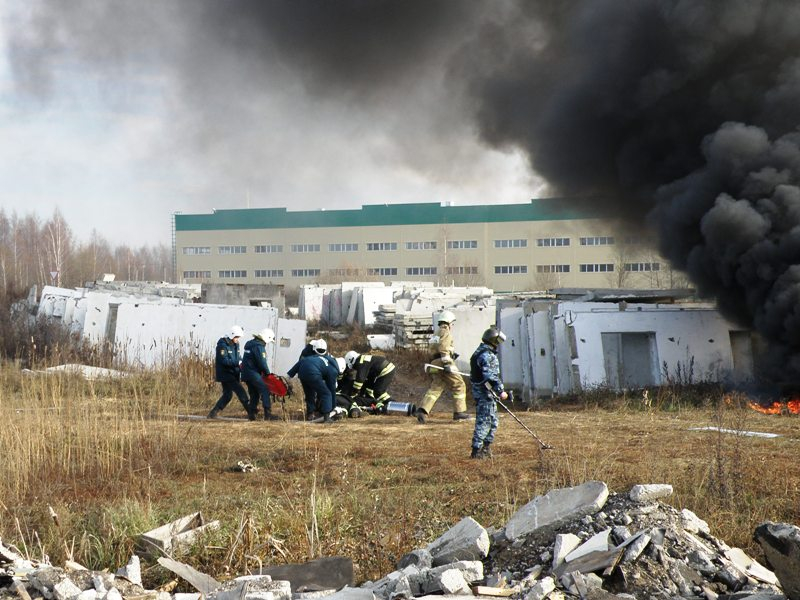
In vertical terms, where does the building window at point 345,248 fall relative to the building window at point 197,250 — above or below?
below

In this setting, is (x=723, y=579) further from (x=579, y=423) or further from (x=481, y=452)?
(x=579, y=423)

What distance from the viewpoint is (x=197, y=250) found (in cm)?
5934

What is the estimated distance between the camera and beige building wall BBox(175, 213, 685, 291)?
52.4 metres

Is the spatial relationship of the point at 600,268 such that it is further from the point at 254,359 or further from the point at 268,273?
the point at 254,359

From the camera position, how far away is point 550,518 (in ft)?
17.2

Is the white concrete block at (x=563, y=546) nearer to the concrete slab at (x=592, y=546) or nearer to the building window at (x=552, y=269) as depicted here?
the concrete slab at (x=592, y=546)

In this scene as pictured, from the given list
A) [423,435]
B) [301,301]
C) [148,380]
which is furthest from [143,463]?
[301,301]

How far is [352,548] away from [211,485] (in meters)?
2.62

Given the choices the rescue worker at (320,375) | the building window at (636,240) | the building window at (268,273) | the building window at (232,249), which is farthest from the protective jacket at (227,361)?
the building window at (232,249)

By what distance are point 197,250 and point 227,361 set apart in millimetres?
47655

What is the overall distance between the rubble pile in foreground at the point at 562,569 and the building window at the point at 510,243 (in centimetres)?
4931

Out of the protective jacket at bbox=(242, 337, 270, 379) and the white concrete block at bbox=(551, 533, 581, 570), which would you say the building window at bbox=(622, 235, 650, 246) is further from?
the white concrete block at bbox=(551, 533, 581, 570)

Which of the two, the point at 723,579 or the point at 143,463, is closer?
the point at 723,579

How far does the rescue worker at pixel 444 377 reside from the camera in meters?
12.9
